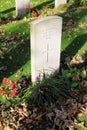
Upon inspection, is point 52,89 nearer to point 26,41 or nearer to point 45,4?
point 26,41

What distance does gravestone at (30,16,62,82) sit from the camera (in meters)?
6.97

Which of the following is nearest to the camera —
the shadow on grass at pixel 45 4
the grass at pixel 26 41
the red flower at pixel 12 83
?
the red flower at pixel 12 83

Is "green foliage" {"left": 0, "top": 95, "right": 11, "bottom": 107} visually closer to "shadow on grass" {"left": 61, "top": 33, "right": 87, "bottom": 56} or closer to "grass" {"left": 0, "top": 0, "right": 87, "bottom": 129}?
"grass" {"left": 0, "top": 0, "right": 87, "bottom": 129}

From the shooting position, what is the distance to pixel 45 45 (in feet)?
24.2

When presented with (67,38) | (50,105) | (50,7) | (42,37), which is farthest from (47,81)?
(50,7)

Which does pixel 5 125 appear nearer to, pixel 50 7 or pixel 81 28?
pixel 81 28

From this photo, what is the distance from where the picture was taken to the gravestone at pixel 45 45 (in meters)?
6.97

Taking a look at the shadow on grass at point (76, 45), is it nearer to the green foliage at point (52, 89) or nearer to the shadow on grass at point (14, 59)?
the shadow on grass at point (14, 59)

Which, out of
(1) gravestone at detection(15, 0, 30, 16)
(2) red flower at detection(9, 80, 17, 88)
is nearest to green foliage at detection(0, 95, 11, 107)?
(2) red flower at detection(9, 80, 17, 88)

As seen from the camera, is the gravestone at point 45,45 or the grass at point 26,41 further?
the grass at point 26,41

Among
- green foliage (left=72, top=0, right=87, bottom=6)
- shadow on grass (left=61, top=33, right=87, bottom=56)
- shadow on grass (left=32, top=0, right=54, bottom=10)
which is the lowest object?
shadow on grass (left=61, top=33, right=87, bottom=56)

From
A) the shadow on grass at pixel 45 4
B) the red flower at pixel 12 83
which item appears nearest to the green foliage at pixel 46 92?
the red flower at pixel 12 83

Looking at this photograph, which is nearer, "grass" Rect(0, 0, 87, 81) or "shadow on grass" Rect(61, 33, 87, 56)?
"grass" Rect(0, 0, 87, 81)

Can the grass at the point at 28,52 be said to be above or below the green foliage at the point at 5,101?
above
